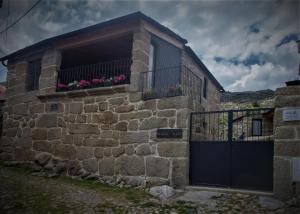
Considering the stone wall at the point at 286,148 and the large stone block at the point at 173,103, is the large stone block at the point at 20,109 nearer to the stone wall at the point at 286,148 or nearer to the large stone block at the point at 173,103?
the large stone block at the point at 173,103

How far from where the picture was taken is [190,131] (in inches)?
268

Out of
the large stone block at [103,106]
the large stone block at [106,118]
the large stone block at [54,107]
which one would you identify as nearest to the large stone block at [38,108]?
the large stone block at [54,107]

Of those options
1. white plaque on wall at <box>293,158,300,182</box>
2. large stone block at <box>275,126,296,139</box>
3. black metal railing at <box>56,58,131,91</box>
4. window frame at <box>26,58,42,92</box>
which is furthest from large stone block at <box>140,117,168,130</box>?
window frame at <box>26,58,42,92</box>

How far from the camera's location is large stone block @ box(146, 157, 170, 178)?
671 cm

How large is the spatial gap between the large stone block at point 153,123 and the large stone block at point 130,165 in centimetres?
87

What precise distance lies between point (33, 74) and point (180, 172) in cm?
798

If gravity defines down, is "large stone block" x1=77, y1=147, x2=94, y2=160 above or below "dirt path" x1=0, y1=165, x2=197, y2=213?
above

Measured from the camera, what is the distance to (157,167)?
6.85 m

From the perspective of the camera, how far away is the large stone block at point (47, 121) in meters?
9.40

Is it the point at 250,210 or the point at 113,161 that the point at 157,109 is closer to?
the point at 113,161

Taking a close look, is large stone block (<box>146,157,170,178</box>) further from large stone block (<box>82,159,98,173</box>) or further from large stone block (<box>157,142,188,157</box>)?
large stone block (<box>82,159,98,173</box>)

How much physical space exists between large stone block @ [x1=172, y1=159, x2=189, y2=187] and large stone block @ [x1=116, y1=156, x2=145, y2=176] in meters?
0.91

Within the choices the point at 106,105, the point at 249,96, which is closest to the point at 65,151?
the point at 106,105

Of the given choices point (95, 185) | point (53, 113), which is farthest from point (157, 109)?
point (53, 113)
